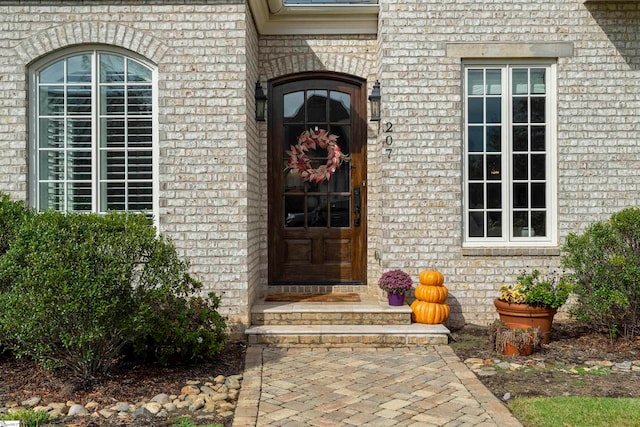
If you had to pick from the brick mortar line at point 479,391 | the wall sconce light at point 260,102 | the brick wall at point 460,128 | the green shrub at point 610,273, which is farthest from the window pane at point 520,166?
the wall sconce light at point 260,102

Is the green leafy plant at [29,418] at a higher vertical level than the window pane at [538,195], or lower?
lower

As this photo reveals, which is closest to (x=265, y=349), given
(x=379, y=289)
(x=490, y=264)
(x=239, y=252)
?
(x=239, y=252)

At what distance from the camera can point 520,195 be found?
726 cm

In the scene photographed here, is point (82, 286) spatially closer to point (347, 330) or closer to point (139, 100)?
point (139, 100)

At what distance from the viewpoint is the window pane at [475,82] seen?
7.26 metres

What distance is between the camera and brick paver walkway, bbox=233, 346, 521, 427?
4305 millimetres

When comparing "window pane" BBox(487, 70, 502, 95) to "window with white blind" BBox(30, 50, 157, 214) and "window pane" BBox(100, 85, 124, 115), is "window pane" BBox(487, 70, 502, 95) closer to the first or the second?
"window with white blind" BBox(30, 50, 157, 214)

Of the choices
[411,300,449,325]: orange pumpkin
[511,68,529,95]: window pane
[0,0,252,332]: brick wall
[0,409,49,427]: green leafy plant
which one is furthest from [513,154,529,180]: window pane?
[0,409,49,427]: green leafy plant

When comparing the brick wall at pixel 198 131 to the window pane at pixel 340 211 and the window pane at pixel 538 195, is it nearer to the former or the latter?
the window pane at pixel 340 211

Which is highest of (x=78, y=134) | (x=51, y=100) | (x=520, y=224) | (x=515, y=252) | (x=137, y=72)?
(x=137, y=72)

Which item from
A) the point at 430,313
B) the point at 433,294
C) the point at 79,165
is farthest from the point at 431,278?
the point at 79,165

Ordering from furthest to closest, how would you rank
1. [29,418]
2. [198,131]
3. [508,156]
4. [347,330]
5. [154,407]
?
1. [508,156]
2. [198,131]
3. [347,330]
4. [154,407]
5. [29,418]

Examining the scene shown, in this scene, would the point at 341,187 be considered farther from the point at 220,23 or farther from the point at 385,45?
the point at 220,23

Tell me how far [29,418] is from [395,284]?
397 centimetres
